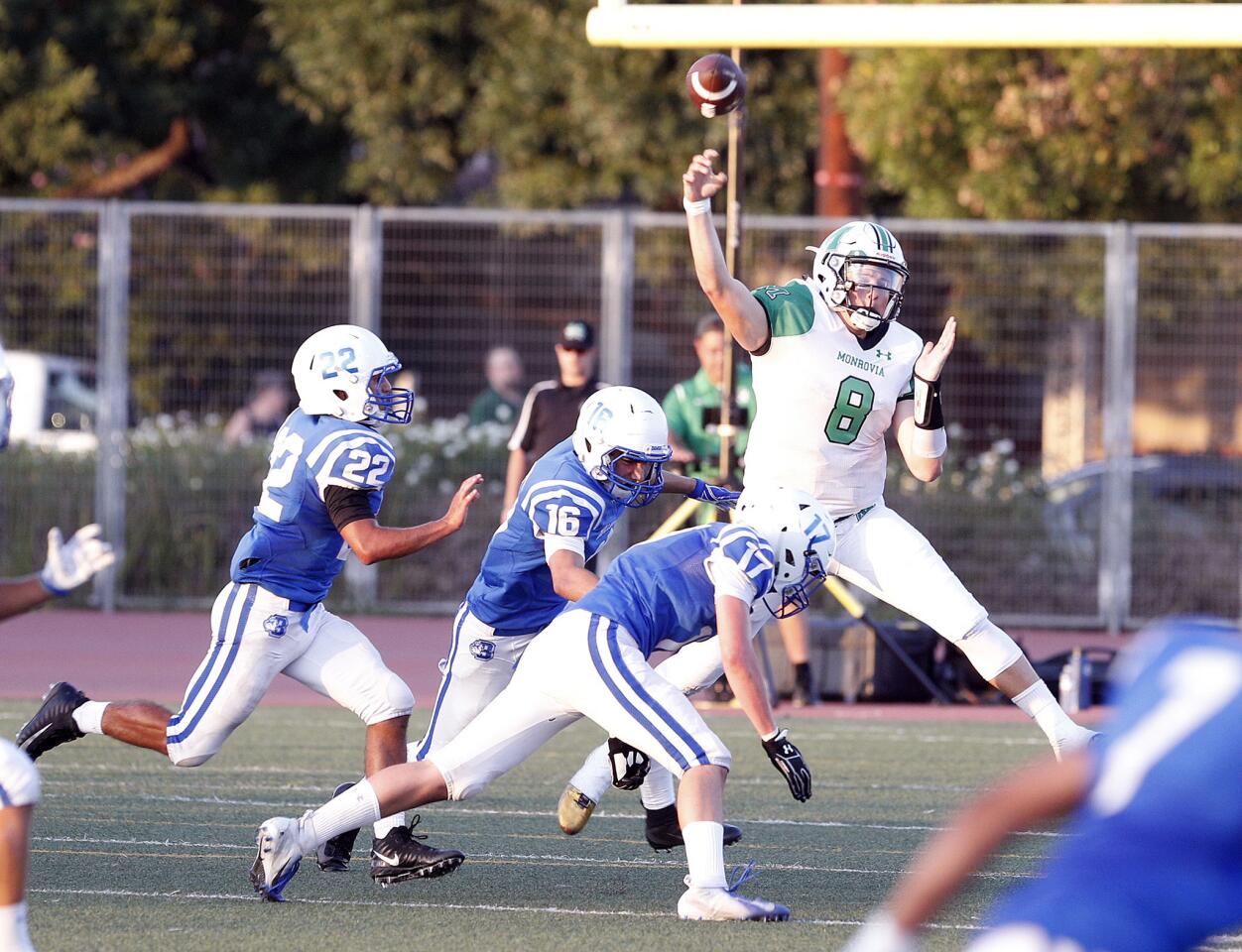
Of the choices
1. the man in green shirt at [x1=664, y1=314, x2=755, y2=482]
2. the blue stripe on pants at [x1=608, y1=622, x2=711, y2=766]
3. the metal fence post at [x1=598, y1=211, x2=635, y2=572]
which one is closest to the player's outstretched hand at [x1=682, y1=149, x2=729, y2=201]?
the blue stripe on pants at [x1=608, y1=622, x2=711, y2=766]

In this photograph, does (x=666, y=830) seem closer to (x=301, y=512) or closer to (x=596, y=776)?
(x=596, y=776)

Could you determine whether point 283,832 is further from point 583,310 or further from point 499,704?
point 583,310

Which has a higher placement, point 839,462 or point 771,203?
point 771,203

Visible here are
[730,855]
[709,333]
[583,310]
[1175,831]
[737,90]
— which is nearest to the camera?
[1175,831]

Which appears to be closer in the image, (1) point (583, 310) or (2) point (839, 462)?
(2) point (839, 462)

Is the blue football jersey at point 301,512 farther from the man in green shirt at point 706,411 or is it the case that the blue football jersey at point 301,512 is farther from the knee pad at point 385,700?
the man in green shirt at point 706,411

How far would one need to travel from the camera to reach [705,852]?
5426 millimetres

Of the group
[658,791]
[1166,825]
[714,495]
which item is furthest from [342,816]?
[1166,825]

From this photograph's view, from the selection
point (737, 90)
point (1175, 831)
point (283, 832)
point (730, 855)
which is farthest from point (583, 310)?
point (1175, 831)

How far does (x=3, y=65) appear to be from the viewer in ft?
59.7

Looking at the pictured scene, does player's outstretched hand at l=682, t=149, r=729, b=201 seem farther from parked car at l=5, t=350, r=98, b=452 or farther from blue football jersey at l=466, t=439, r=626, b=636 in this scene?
parked car at l=5, t=350, r=98, b=452

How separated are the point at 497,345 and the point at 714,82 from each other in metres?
6.18

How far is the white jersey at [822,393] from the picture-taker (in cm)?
734

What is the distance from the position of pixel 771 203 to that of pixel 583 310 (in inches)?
151
